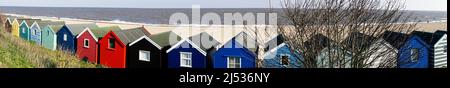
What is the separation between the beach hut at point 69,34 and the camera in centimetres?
284

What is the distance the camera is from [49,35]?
2.85m

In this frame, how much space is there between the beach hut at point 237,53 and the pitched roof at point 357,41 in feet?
2.63

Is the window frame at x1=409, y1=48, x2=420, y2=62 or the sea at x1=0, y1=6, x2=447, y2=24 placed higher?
the sea at x1=0, y1=6, x2=447, y2=24

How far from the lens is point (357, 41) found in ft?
11.6

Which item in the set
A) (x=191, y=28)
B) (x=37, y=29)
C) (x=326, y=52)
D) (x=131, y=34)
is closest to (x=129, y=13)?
(x=131, y=34)

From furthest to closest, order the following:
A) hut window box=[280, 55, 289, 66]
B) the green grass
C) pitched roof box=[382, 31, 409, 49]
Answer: pitched roof box=[382, 31, 409, 49]
hut window box=[280, 55, 289, 66]
the green grass

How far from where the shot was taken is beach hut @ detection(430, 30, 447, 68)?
97.4 inches

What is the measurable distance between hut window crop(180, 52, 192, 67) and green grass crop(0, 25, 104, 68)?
0.42 meters

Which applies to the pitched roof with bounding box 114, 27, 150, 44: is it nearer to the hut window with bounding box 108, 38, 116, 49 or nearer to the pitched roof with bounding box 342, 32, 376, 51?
the hut window with bounding box 108, 38, 116, 49

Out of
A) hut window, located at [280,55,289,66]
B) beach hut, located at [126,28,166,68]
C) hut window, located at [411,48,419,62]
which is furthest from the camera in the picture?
hut window, located at [280,55,289,66]

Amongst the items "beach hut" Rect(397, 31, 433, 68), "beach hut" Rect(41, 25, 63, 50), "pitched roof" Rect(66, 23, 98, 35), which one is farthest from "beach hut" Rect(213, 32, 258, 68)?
"beach hut" Rect(41, 25, 63, 50)

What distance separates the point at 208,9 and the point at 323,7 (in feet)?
4.83
